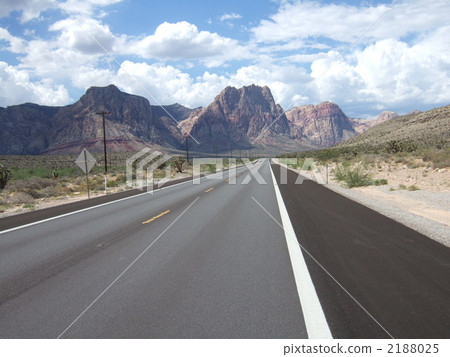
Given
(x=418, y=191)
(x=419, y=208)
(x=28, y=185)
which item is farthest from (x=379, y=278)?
(x=28, y=185)

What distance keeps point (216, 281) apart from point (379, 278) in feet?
7.31

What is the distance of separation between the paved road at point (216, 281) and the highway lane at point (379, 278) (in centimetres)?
2

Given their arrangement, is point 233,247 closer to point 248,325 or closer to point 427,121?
point 248,325

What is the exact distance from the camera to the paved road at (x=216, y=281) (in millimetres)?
3803

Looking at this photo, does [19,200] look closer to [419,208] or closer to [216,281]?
[216,281]

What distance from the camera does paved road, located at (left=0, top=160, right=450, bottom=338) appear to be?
380 cm

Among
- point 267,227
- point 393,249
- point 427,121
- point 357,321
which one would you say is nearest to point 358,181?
point 267,227

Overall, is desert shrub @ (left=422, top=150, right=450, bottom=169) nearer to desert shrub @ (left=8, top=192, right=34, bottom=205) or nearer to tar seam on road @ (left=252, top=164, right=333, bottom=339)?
tar seam on road @ (left=252, top=164, right=333, bottom=339)

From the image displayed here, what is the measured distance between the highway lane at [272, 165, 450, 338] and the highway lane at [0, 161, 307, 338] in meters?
0.47

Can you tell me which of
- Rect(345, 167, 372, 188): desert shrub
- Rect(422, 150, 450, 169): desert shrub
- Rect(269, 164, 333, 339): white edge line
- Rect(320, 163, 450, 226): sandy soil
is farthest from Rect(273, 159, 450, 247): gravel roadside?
Rect(422, 150, 450, 169): desert shrub

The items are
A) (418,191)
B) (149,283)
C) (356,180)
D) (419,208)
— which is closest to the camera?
(149,283)

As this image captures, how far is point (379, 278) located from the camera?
5246 millimetres

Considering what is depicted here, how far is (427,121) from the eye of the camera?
9000 centimetres

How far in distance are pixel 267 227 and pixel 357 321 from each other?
555cm
